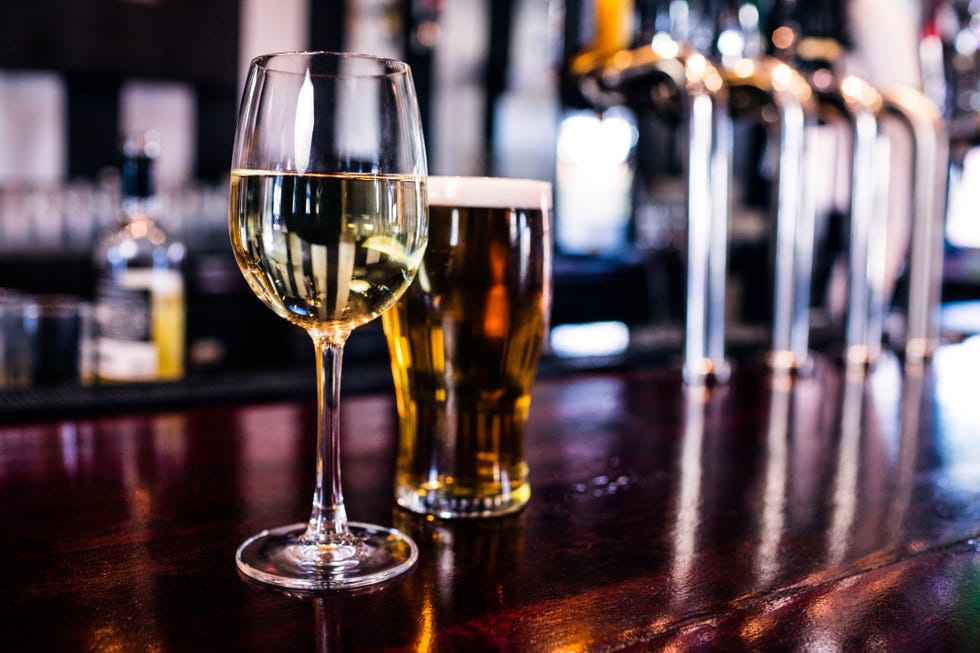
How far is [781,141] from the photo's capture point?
1181mm

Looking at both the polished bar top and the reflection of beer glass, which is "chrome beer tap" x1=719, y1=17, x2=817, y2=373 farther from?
the reflection of beer glass

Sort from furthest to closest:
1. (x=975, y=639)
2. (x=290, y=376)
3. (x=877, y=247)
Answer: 1. (x=877, y=247)
2. (x=290, y=376)
3. (x=975, y=639)

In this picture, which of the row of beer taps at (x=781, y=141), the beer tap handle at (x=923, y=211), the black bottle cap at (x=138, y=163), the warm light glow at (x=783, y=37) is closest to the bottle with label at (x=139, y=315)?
the black bottle cap at (x=138, y=163)

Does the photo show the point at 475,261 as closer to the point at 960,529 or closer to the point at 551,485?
the point at 551,485

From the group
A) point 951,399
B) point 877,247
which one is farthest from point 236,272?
point 951,399

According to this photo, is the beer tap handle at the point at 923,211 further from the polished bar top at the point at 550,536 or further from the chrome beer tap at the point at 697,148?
the polished bar top at the point at 550,536

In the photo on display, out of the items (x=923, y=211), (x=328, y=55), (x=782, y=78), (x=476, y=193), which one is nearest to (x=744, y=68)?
(x=782, y=78)

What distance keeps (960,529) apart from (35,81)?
3.59 metres

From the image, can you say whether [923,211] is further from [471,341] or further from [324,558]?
[324,558]

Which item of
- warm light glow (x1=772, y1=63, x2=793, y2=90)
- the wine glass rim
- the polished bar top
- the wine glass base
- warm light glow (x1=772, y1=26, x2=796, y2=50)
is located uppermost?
warm light glow (x1=772, y1=26, x2=796, y2=50)

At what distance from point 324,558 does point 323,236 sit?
5.9 inches

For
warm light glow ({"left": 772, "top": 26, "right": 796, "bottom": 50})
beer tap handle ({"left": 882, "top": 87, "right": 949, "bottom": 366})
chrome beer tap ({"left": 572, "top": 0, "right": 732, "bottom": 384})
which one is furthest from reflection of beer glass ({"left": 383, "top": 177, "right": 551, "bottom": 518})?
beer tap handle ({"left": 882, "top": 87, "right": 949, "bottom": 366})

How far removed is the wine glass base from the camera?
0.45m

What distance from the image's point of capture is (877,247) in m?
1.38
